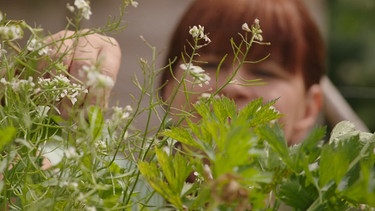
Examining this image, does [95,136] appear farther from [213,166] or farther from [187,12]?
[187,12]

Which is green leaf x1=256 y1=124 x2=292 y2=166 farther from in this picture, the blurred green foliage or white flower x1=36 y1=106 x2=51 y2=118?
the blurred green foliage

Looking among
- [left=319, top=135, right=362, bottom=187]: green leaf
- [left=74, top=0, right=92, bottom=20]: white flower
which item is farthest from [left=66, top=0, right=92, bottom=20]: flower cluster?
[left=319, top=135, right=362, bottom=187]: green leaf

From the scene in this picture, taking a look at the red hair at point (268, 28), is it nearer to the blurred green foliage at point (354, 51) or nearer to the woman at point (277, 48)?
the woman at point (277, 48)

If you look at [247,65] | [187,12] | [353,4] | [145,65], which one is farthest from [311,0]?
[145,65]

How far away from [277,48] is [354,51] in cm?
195

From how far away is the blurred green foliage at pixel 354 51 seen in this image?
3318 mm

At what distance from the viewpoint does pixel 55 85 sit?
1.07 feet

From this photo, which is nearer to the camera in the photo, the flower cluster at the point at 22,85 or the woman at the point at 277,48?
the flower cluster at the point at 22,85

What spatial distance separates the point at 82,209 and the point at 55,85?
62 mm

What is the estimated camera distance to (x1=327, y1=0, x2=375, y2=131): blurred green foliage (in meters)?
3.32

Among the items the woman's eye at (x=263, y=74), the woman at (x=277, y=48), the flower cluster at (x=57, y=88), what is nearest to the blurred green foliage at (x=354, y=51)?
the woman at (x=277, y=48)

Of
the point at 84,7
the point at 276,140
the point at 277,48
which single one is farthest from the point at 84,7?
the point at 277,48

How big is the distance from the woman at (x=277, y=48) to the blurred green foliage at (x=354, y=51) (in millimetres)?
1591

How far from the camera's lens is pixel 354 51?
3.43m
